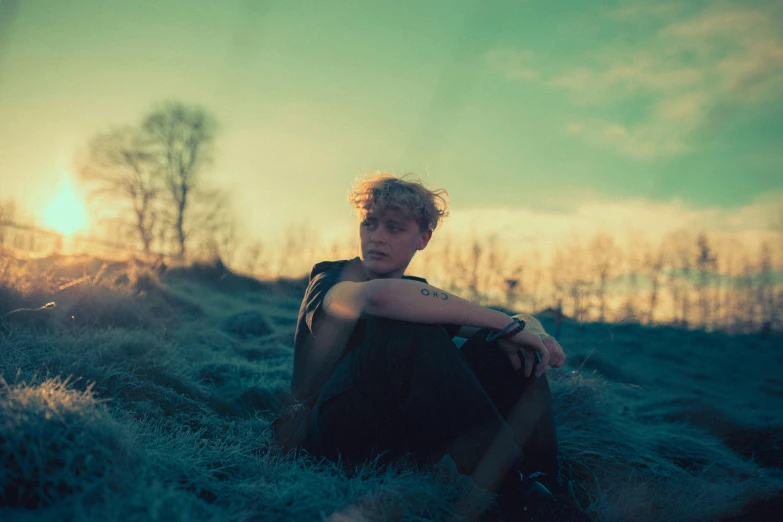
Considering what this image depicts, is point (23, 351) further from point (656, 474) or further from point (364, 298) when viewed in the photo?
point (656, 474)

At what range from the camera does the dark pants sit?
1.71 metres

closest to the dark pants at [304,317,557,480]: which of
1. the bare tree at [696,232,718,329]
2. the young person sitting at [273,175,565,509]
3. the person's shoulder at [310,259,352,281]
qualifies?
the young person sitting at [273,175,565,509]

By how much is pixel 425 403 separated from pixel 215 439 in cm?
128

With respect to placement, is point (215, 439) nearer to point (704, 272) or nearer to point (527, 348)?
point (527, 348)

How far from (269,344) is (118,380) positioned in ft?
9.13

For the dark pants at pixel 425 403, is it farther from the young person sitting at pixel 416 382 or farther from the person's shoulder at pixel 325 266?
the person's shoulder at pixel 325 266

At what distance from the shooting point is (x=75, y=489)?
4.46ft

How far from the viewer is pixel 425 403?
5.67 ft

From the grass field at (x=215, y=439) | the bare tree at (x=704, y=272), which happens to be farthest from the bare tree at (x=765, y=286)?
the grass field at (x=215, y=439)

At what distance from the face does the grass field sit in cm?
105

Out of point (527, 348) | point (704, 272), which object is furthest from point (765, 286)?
point (527, 348)

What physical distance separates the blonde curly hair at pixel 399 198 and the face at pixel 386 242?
5 cm

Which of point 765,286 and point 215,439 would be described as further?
point 765,286

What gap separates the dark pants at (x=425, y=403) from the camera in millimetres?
1707
